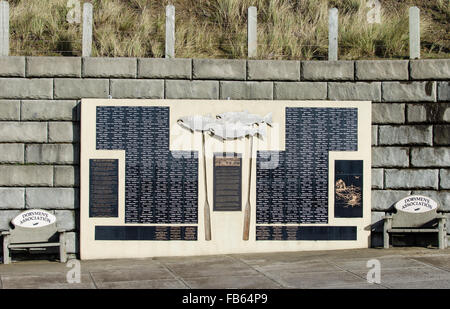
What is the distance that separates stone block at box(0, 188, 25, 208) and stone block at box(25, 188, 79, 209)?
0.08 meters

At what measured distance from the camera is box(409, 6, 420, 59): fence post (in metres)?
10.6

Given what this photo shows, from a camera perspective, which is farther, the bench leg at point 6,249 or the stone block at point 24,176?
the stone block at point 24,176

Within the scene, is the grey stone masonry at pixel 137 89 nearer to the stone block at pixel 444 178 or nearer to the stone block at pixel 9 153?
the stone block at pixel 9 153

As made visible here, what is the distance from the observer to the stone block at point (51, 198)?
10203mm

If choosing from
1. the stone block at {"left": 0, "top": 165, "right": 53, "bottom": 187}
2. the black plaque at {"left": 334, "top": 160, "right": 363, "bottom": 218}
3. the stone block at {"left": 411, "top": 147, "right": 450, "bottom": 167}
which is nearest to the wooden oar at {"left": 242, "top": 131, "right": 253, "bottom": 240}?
the black plaque at {"left": 334, "top": 160, "right": 363, "bottom": 218}

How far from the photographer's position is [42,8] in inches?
478

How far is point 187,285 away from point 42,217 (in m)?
3.50

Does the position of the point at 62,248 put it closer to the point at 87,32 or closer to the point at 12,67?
the point at 12,67

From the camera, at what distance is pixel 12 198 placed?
10.2 metres

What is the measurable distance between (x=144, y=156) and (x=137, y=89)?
45.8 inches

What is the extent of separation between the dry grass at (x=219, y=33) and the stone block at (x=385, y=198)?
259 cm

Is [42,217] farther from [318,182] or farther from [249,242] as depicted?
[318,182]

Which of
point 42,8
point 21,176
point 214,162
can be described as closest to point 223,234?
point 214,162

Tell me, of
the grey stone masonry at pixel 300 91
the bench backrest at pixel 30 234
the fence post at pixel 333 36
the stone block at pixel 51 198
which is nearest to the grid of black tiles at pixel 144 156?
the stone block at pixel 51 198
